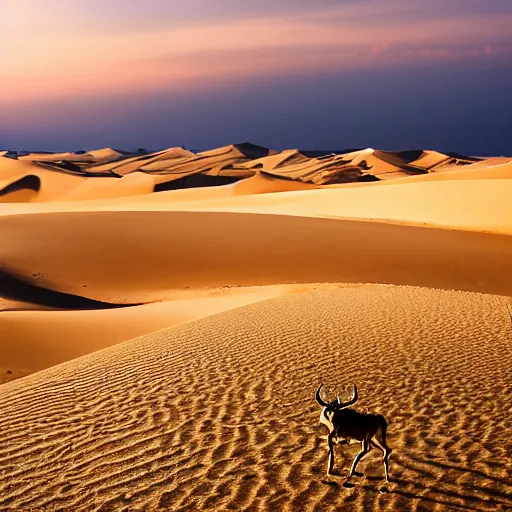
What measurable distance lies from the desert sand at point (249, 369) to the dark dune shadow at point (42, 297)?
0.12 metres

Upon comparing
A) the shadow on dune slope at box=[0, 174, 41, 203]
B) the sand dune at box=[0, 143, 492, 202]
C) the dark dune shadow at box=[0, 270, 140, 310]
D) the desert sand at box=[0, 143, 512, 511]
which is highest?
the sand dune at box=[0, 143, 492, 202]

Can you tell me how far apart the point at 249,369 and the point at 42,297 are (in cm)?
1620

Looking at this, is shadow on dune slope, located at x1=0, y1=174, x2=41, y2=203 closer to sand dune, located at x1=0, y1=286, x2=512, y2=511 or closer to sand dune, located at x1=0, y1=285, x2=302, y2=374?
sand dune, located at x1=0, y1=285, x2=302, y2=374

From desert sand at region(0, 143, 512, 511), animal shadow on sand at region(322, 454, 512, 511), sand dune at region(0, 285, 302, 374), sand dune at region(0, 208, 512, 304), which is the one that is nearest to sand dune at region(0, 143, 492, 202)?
sand dune at region(0, 208, 512, 304)

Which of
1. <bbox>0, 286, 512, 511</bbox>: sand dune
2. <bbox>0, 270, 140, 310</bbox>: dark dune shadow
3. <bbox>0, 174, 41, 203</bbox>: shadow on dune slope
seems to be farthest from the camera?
<bbox>0, 174, 41, 203</bbox>: shadow on dune slope

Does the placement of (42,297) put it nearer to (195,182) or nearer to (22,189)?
(195,182)

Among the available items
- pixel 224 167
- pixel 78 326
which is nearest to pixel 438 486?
pixel 78 326

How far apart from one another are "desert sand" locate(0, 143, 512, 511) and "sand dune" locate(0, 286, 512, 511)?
3cm

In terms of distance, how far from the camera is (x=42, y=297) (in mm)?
24281

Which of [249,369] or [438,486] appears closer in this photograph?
[438,486]

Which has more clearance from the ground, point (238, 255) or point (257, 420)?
point (257, 420)

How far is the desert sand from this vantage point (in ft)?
21.0

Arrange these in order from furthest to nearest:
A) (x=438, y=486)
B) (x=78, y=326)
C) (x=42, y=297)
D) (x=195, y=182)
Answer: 1. (x=195, y=182)
2. (x=42, y=297)
3. (x=78, y=326)
4. (x=438, y=486)

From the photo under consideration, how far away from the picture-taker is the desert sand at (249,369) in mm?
6402
